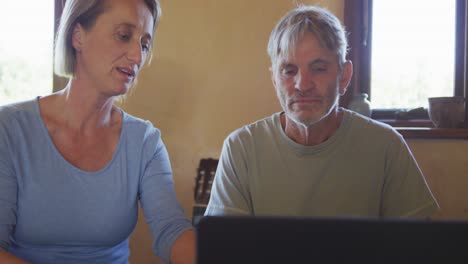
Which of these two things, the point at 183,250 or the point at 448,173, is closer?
the point at 183,250

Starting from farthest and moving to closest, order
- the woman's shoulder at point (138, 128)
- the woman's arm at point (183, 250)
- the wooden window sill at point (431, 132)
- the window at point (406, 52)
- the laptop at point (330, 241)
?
the window at point (406, 52) → the wooden window sill at point (431, 132) → the woman's shoulder at point (138, 128) → the woman's arm at point (183, 250) → the laptop at point (330, 241)

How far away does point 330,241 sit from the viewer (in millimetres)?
394

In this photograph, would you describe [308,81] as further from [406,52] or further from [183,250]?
[406,52]

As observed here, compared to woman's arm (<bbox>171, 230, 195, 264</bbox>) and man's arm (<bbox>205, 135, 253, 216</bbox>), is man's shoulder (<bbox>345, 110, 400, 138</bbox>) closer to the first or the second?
man's arm (<bbox>205, 135, 253, 216</bbox>)

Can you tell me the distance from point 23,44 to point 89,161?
135 centimetres

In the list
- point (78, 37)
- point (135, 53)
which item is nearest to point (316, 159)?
point (135, 53)

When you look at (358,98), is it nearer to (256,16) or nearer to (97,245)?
(256,16)

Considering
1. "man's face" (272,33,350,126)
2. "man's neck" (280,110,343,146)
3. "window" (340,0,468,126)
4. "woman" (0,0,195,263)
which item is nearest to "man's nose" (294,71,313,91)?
"man's face" (272,33,350,126)

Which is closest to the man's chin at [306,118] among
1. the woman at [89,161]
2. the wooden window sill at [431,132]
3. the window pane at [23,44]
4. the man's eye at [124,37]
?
the woman at [89,161]

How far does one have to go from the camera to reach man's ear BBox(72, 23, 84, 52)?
1248mm

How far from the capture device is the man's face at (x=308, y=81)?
118 cm

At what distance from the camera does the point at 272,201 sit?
121 cm

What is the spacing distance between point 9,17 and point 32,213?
5.08 feet

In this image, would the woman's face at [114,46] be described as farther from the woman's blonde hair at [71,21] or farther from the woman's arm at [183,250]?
the woman's arm at [183,250]
